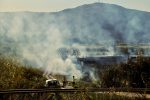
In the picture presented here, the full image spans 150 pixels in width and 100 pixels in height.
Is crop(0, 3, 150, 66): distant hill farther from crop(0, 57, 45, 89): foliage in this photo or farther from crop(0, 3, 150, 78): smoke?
crop(0, 57, 45, 89): foliage

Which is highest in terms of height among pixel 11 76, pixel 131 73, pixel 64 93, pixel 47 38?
pixel 47 38

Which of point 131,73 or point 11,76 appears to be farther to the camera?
point 131,73

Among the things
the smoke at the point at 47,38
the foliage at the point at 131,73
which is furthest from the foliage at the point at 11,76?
the smoke at the point at 47,38

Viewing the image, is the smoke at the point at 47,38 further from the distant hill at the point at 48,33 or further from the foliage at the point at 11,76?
the foliage at the point at 11,76

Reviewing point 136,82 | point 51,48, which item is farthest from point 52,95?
point 51,48

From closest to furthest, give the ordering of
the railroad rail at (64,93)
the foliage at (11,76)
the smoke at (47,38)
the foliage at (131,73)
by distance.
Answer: the railroad rail at (64,93) < the foliage at (11,76) < the foliage at (131,73) < the smoke at (47,38)

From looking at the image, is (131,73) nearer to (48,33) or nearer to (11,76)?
(11,76)

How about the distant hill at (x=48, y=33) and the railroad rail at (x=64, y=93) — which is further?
the distant hill at (x=48, y=33)

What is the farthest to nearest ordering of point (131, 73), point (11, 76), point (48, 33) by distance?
point (48, 33) → point (131, 73) → point (11, 76)

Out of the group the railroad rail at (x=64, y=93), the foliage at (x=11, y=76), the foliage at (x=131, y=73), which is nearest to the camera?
the railroad rail at (x=64, y=93)

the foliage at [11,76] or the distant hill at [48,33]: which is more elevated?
the distant hill at [48,33]

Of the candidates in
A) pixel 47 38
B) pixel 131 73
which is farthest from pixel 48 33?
pixel 131 73

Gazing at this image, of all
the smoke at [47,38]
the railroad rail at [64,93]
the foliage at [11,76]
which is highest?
the smoke at [47,38]

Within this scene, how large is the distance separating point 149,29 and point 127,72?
321ft
